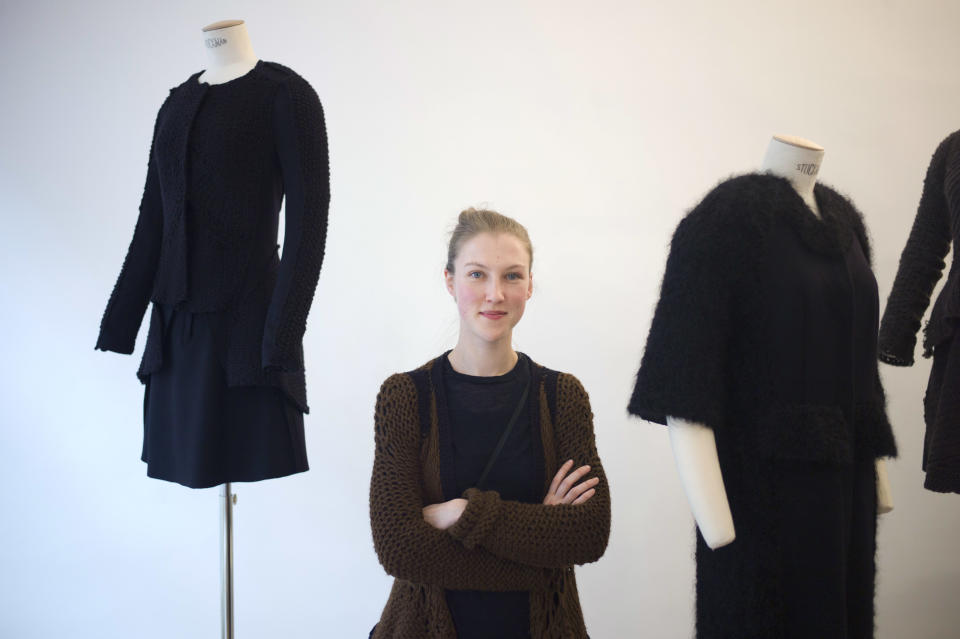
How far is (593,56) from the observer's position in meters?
3.12

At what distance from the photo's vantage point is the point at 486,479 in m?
1.66

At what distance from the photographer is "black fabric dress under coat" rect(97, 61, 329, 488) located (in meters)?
1.75

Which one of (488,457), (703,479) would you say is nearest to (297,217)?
(488,457)

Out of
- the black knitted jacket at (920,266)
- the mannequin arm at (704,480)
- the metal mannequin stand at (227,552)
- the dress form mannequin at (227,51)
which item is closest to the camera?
the mannequin arm at (704,480)

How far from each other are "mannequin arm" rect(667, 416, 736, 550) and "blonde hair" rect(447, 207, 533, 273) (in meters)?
0.52

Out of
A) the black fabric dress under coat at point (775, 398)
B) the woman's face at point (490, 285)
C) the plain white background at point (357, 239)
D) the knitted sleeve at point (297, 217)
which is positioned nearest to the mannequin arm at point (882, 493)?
the black fabric dress under coat at point (775, 398)

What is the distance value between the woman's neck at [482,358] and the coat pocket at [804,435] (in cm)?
52

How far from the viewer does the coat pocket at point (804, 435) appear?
1398 mm

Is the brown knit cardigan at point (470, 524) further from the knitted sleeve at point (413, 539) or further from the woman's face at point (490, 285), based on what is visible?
the woman's face at point (490, 285)

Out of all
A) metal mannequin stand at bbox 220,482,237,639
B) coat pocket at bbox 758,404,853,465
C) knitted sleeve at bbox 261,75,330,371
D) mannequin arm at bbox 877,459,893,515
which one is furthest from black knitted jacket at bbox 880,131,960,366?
metal mannequin stand at bbox 220,482,237,639

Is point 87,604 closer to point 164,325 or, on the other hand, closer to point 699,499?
point 164,325

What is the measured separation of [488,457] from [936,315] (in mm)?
1109

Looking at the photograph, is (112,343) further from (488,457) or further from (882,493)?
(882,493)

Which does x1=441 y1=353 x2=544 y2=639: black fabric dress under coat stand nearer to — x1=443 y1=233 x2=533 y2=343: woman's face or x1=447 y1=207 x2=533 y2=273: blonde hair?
x1=443 y1=233 x2=533 y2=343: woman's face
